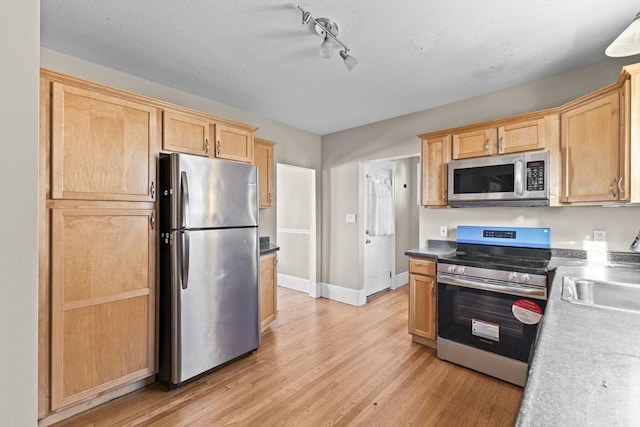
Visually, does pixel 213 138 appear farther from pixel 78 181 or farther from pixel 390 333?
pixel 390 333

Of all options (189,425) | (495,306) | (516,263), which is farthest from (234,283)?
(516,263)

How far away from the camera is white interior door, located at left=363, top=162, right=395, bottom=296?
4418 mm

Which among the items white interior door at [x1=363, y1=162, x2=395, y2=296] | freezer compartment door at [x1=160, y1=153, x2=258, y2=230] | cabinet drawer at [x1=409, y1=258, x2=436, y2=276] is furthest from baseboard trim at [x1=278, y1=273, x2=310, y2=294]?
freezer compartment door at [x1=160, y1=153, x2=258, y2=230]

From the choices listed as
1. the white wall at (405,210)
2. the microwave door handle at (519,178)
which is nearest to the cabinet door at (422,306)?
the microwave door handle at (519,178)

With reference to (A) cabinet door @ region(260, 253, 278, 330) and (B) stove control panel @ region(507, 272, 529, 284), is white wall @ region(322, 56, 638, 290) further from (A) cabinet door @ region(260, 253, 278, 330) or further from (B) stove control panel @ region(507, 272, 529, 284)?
(A) cabinet door @ region(260, 253, 278, 330)

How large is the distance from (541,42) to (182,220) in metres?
2.92

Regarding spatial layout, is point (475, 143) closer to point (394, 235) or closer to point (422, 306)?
point (422, 306)

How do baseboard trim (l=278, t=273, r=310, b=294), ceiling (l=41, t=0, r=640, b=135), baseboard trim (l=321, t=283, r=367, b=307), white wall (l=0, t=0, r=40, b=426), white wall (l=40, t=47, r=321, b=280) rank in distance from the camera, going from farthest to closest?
baseboard trim (l=278, t=273, r=310, b=294) < baseboard trim (l=321, t=283, r=367, b=307) < white wall (l=40, t=47, r=321, b=280) < ceiling (l=41, t=0, r=640, b=135) < white wall (l=0, t=0, r=40, b=426)

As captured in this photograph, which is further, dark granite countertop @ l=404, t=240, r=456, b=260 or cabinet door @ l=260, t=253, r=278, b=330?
cabinet door @ l=260, t=253, r=278, b=330

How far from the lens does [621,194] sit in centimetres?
191

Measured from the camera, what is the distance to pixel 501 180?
2613 mm

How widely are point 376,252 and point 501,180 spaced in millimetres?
2409

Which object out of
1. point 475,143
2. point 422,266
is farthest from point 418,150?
point 422,266

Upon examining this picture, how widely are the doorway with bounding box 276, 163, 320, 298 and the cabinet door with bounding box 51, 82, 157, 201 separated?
260 centimetres
